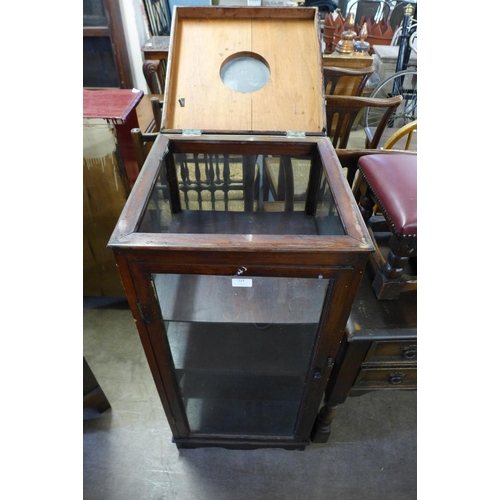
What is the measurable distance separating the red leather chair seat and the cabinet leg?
66 centimetres

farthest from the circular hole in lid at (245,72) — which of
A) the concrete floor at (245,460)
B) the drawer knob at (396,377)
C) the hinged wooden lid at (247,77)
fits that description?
the concrete floor at (245,460)

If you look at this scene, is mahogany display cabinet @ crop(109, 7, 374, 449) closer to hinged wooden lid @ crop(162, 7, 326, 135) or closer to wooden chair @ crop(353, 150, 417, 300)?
hinged wooden lid @ crop(162, 7, 326, 135)

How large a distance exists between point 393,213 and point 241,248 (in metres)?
0.40

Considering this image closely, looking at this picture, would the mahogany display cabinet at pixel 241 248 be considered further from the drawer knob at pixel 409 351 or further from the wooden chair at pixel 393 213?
the drawer knob at pixel 409 351

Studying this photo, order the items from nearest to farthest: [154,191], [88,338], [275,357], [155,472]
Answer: [154,191] → [275,357] → [155,472] → [88,338]

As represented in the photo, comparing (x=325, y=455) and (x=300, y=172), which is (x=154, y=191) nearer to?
(x=300, y=172)

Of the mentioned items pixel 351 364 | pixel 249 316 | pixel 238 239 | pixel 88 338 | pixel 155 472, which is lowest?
pixel 155 472

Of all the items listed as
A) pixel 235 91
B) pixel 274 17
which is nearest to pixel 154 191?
pixel 235 91

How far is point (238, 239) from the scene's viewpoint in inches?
23.9

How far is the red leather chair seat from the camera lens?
0.76 metres

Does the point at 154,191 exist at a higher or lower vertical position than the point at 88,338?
higher

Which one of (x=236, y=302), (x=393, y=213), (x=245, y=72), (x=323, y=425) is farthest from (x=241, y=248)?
(x=323, y=425)

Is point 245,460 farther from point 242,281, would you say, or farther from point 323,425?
point 242,281
